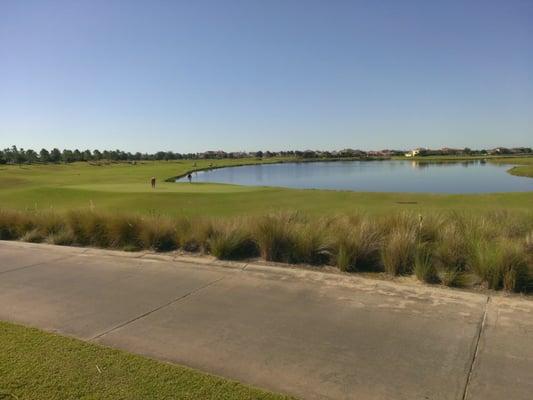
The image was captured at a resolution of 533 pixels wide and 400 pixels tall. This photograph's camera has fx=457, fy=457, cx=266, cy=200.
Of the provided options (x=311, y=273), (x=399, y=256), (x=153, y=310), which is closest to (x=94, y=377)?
(x=153, y=310)

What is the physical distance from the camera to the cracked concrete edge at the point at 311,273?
5527mm

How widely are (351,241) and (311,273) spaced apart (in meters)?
Result: 0.93

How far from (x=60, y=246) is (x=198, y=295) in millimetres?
4889

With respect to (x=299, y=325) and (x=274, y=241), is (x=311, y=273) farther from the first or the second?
(x=299, y=325)

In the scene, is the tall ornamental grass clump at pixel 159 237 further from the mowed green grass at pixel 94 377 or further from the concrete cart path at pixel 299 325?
the mowed green grass at pixel 94 377

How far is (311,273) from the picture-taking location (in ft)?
21.7

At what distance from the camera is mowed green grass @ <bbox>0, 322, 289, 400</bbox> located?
3.42 metres

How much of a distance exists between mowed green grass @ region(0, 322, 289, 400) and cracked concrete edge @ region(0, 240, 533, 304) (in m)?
2.84

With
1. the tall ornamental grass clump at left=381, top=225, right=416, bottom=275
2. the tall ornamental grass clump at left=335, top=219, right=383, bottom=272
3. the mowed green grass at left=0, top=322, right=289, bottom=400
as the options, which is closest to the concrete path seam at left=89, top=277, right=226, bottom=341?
the mowed green grass at left=0, top=322, right=289, bottom=400

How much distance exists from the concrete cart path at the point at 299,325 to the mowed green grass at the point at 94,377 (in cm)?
18

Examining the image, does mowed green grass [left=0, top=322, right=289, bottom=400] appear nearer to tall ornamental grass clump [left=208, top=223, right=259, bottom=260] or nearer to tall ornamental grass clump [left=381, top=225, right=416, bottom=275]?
tall ornamental grass clump [left=208, top=223, right=259, bottom=260]

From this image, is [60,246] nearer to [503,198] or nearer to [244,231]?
[244,231]

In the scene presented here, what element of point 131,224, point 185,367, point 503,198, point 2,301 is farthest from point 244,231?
point 503,198

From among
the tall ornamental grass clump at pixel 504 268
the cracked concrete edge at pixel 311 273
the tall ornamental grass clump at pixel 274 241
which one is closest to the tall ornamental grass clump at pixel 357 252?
the cracked concrete edge at pixel 311 273
